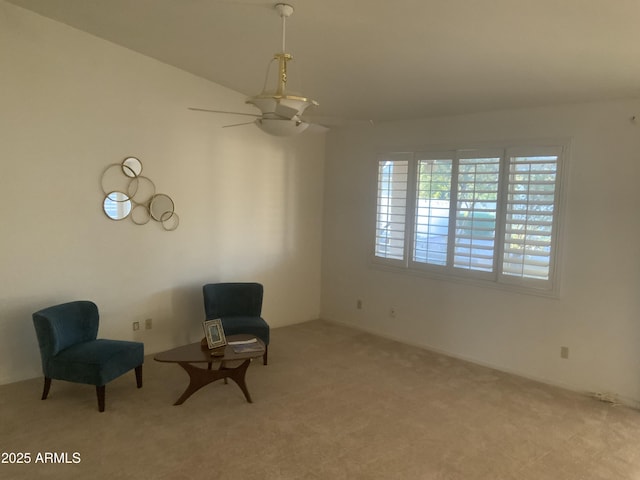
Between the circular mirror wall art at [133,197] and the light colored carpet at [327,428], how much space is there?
4.98ft

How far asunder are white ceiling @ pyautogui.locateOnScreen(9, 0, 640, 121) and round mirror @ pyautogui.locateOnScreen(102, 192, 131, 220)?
4.77 feet

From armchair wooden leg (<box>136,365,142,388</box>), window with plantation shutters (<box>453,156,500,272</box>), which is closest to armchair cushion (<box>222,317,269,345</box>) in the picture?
armchair wooden leg (<box>136,365,142,388</box>)

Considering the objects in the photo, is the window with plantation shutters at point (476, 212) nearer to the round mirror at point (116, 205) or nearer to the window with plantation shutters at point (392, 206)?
the window with plantation shutters at point (392, 206)

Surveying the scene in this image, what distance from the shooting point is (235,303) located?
4902mm

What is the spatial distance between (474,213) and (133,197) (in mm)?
3521

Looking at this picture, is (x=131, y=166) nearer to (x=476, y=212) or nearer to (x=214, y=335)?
(x=214, y=335)

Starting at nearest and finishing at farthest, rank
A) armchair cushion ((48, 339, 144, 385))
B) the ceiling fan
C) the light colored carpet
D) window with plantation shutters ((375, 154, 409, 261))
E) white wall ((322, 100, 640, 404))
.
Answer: the ceiling fan → the light colored carpet → armchair cushion ((48, 339, 144, 385)) → white wall ((322, 100, 640, 404)) → window with plantation shutters ((375, 154, 409, 261))

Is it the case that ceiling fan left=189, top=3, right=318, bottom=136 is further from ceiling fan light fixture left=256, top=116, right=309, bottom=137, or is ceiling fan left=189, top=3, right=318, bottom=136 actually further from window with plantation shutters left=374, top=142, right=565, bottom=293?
window with plantation shutters left=374, top=142, right=565, bottom=293

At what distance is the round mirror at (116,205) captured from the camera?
4379 mm

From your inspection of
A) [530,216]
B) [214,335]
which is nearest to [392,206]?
[530,216]

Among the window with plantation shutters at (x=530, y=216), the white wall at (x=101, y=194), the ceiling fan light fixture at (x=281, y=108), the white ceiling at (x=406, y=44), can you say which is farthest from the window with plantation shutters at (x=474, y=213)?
the ceiling fan light fixture at (x=281, y=108)

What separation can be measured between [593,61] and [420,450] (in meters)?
2.99

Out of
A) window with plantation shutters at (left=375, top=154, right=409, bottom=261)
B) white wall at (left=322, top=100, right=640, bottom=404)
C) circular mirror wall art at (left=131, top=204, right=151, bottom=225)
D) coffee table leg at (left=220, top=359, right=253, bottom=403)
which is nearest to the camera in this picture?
coffee table leg at (left=220, top=359, right=253, bottom=403)

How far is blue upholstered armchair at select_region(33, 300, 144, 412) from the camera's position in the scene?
3.46 metres
